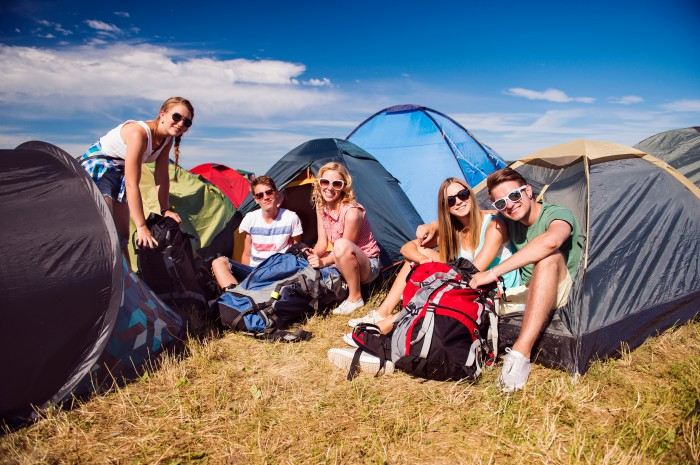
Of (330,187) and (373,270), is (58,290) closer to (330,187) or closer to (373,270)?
(330,187)

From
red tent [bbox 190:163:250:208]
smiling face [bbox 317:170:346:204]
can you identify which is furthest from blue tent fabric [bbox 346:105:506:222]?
smiling face [bbox 317:170:346:204]

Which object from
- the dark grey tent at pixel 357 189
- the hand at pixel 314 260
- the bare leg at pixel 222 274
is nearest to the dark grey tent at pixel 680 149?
the dark grey tent at pixel 357 189

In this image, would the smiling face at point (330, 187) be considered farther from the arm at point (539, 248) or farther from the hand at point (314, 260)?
the arm at point (539, 248)

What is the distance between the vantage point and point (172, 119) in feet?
11.8

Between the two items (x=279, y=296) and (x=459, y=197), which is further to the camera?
(x=279, y=296)

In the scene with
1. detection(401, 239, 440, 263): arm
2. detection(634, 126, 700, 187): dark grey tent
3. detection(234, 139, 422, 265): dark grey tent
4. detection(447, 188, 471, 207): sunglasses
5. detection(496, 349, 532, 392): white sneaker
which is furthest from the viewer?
detection(634, 126, 700, 187): dark grey tent

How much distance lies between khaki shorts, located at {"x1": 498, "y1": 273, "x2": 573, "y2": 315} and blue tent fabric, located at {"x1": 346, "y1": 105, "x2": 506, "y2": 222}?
10.4ft

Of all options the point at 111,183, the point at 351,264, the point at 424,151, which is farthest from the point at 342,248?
the point at 424,151

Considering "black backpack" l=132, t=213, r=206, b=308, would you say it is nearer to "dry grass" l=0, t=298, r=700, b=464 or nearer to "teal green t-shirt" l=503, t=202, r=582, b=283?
"dry grass" l=0, t=298, r=700, b=464

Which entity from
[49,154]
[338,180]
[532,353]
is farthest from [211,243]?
[532,353]

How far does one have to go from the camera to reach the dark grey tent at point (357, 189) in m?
5.06

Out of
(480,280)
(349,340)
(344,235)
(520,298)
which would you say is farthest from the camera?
(344,235)

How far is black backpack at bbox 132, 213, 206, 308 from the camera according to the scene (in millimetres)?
3580

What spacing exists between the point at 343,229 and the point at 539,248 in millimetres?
2009
